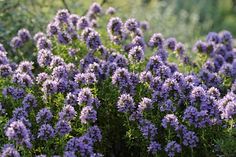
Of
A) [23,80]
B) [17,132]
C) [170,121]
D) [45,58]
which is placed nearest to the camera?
[17,132]

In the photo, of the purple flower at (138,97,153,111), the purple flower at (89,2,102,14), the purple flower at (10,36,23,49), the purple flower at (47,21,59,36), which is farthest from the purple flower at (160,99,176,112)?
the purple flower at (89,2,102,14)

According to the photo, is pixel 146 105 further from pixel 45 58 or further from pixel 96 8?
pixel 96 8

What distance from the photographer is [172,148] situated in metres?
3.64

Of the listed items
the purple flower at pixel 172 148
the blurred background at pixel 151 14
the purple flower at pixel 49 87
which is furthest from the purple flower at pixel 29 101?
the blurred background at pixel 151 14

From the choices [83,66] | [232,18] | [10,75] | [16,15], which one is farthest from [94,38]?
[232,18]

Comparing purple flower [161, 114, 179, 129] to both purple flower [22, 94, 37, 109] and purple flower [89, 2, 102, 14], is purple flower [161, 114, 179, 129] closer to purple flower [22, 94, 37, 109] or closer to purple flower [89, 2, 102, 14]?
purple flower [22, 94, 37, 109]

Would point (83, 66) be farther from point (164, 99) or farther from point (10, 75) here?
point (164, 99)

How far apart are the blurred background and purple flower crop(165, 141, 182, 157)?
2.79 meters

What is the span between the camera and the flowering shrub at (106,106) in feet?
12.0

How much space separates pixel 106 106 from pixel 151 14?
194 inches

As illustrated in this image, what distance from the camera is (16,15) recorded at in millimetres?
6566

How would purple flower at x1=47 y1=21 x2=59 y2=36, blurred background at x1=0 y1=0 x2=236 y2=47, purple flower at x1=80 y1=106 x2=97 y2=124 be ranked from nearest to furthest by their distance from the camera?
purple flower at x1=80 y1=106 x2=97 y2=124, purple flower at x1=47 y1=21 x2=59 y2=36, blurred background at x1=0 y1=0 x2=236 y2=47

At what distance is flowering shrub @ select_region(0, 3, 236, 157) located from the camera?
145 inches

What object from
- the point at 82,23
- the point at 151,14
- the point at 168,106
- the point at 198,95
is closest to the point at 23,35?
the point at 82,23
